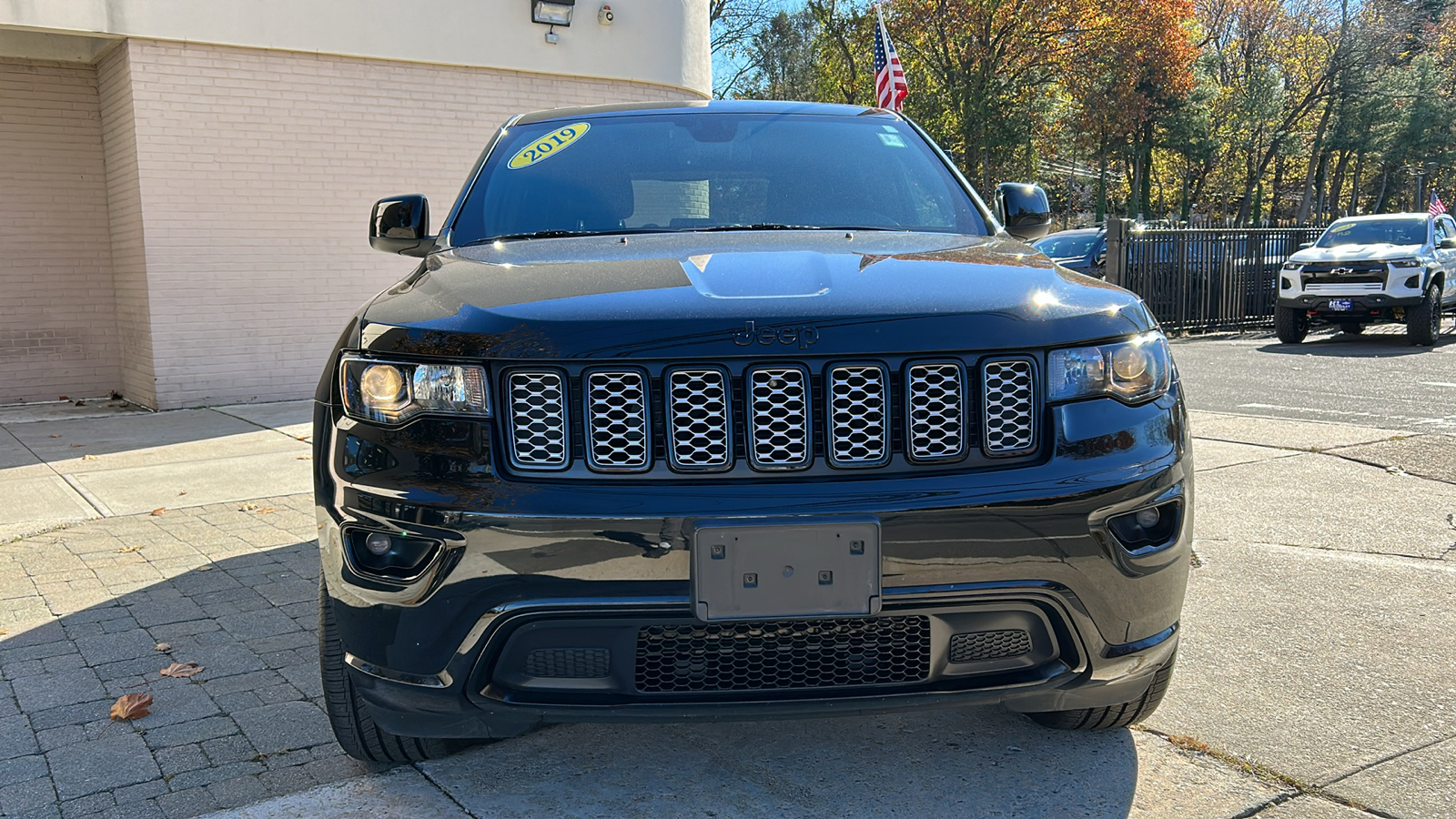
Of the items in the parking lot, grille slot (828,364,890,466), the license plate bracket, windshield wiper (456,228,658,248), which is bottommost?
the parking lot

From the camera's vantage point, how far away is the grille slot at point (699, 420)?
218 centimetres

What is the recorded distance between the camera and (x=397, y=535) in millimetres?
2197

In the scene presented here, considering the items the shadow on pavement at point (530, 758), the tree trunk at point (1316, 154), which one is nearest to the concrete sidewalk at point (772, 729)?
the shadow on pavement at point (530, 758)

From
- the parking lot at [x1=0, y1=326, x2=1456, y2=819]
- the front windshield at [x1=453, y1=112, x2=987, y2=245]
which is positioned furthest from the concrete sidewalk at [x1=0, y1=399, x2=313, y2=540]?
the front windshield at [x1=453, y1=112, x2=987, y2=245]

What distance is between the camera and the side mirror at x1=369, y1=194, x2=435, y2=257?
11.9 feet

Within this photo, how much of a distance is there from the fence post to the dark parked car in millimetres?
249

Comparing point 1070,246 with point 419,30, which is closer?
point 419,30

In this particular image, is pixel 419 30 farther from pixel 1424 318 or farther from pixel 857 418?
pixel 1424 318

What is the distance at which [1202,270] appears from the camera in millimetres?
16766

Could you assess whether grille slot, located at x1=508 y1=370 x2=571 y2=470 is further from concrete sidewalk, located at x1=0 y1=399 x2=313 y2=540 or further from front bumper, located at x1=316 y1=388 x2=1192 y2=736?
concrete sidewalk, located at x1=0 y1=399 x2=313 y2=540

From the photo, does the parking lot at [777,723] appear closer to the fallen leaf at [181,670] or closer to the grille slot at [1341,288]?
the fallen leaf at [181,670]

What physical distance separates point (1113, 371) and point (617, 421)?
101 centimetres

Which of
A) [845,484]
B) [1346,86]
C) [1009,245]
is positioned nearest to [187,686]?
[845,484]

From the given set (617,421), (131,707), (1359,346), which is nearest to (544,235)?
(617,421)
